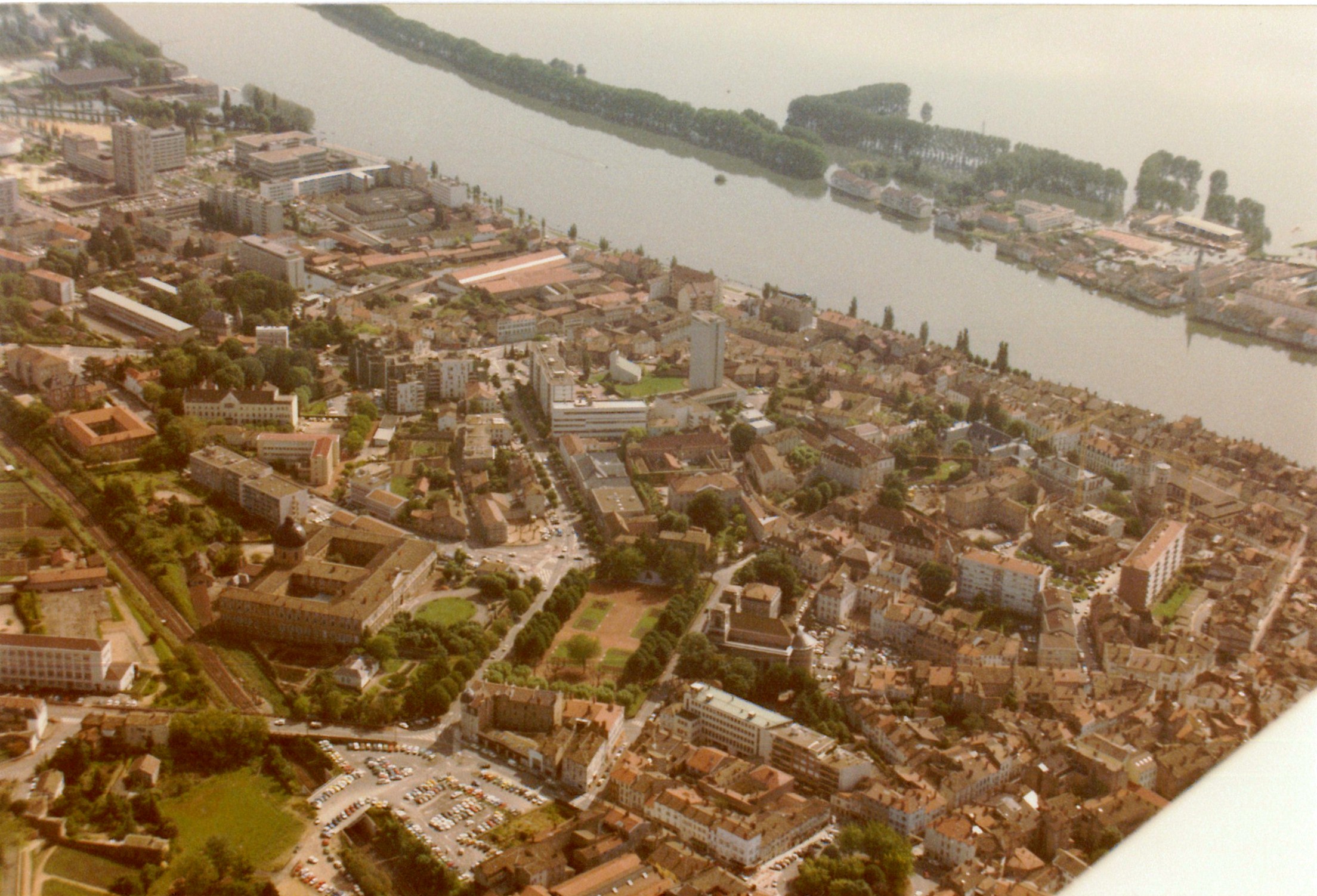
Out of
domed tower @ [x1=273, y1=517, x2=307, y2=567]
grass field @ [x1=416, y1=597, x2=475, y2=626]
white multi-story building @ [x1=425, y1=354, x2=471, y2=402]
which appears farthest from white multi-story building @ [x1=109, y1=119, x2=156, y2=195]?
grass field @ [x1=416, y1=597, x2=475, y2=626]

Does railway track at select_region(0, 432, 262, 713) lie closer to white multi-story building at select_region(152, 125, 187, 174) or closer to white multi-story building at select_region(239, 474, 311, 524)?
white multi-story building at select_region(239, 474, 311, 524)

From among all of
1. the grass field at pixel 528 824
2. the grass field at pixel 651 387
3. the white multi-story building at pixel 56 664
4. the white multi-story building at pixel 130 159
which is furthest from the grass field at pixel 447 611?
the white multi-story building at pixel 130 159

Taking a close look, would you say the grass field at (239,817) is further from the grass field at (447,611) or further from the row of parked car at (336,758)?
the grass field at (447,611)

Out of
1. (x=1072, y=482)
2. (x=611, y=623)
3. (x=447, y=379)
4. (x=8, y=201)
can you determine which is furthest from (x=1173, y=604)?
(x=8, y=201)

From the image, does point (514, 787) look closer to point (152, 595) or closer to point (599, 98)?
point (152, 595)

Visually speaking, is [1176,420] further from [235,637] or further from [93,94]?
[93,94]

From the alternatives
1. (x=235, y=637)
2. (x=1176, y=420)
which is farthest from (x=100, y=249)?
(x=1176, y=420)
